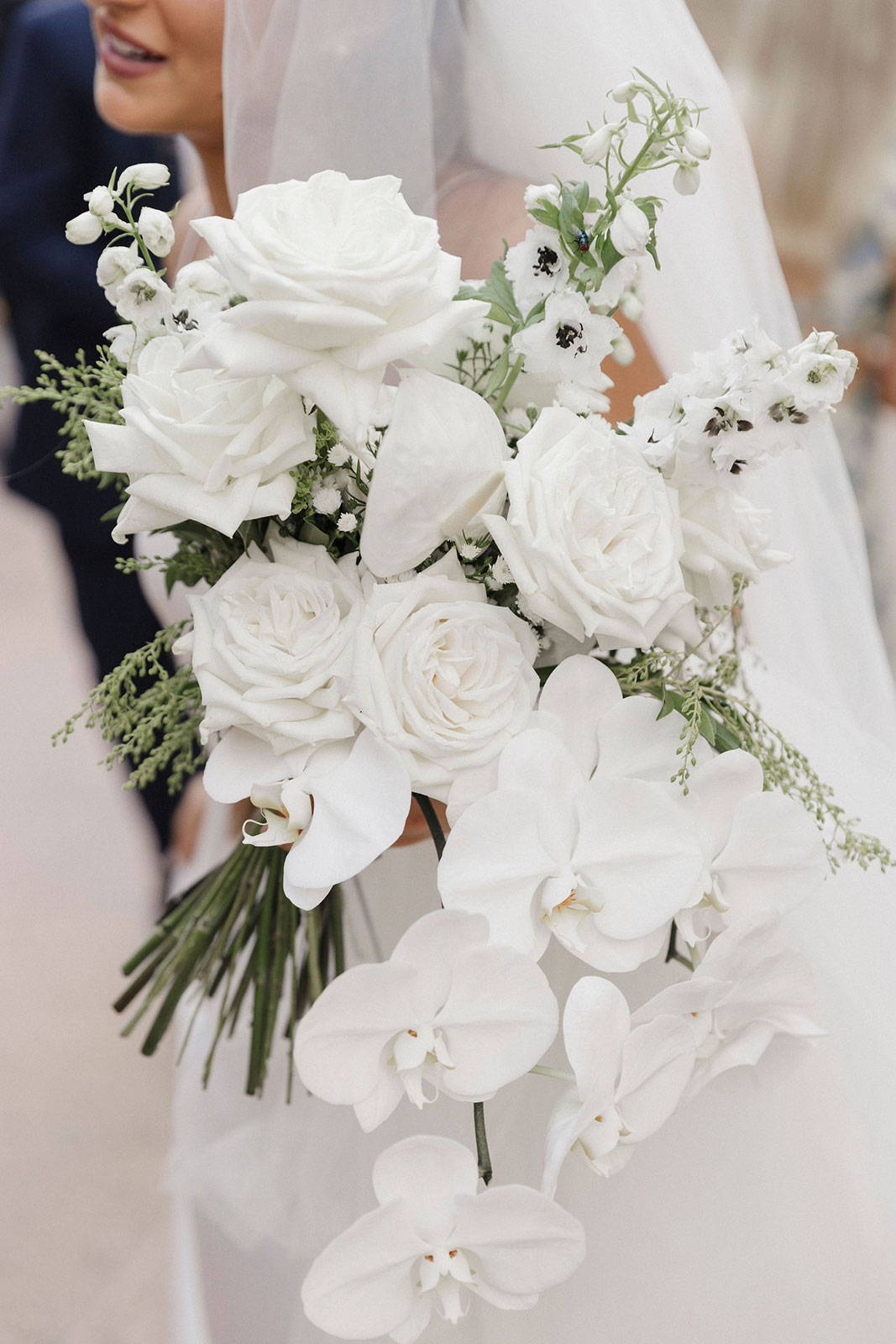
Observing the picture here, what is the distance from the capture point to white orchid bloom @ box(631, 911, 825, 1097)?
1.68 feet

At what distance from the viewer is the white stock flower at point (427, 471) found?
506 mm

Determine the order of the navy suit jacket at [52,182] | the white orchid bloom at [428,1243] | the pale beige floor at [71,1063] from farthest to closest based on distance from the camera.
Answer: the navy suit jacket at [52,182] < the pale beige floor at [71,1063] < the white orchid bloom at [428,1243]

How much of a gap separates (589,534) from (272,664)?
0.16 m

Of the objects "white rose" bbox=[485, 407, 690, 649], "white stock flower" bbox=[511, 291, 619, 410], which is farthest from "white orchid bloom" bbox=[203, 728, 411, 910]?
"white stock flower" bbox=[511, 291, 619, 410]

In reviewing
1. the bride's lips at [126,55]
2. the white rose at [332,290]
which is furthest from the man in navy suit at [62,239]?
the white rose at [332,290]

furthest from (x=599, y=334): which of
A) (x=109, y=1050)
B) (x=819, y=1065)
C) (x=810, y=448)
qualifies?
(x=109, y=1050)

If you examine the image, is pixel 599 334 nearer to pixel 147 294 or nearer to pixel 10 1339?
pixel 147 294

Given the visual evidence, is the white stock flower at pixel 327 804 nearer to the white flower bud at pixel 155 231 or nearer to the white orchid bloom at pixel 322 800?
the white orchid bloom at pixel 322 800

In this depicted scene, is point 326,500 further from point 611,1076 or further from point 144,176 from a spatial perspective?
point 611,1076

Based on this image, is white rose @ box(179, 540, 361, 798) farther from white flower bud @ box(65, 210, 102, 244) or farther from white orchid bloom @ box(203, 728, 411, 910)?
white flower bud @ box(65, 210, 102, 244)

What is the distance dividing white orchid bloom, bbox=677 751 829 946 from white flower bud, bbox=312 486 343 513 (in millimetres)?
224

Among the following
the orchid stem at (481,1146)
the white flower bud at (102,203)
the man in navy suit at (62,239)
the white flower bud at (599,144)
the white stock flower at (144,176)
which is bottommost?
the man in navy suit at (62,239)

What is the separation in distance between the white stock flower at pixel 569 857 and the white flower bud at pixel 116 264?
31 cm

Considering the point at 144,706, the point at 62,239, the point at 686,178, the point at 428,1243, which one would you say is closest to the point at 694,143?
the point at 686,178
